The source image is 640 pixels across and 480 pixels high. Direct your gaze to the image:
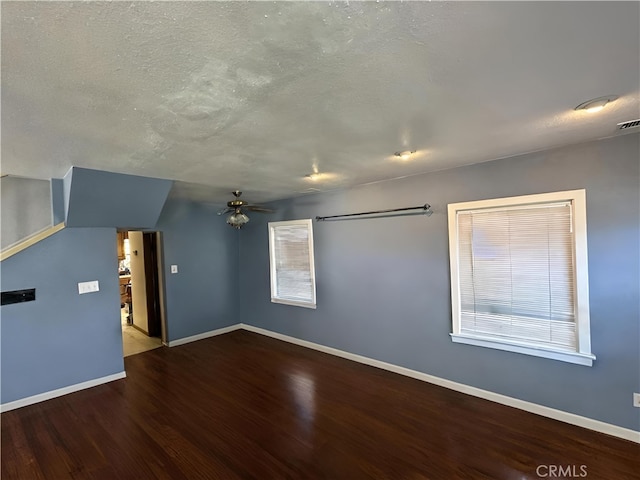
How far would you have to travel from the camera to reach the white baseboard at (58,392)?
10.3 feet

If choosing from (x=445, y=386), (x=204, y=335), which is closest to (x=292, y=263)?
(x=204, y=335)

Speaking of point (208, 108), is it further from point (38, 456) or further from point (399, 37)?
point (38, 456)

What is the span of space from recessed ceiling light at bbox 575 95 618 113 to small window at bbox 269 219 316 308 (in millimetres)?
3336

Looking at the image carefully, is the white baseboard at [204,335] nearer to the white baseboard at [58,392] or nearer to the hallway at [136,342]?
the hallway at [136,342]

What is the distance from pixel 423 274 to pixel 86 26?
3.33 metres

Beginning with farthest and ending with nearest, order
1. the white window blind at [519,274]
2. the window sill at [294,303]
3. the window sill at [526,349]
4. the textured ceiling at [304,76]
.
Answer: the window sill at [294,303] → the white window blind at [519,274] → the window sill at [526,349] → the textured ceiling at [304,76]

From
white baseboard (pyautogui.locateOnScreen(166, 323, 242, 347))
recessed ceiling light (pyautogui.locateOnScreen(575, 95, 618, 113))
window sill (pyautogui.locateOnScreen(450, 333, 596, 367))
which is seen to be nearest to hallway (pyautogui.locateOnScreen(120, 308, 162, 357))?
white baseboard (pyautogui.locateOnScreen(166, 323, 242, 347))

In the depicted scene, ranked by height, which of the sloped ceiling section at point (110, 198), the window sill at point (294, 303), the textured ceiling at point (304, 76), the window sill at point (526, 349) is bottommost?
the window sill at point (526, 349)

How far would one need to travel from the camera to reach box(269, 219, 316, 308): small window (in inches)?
185

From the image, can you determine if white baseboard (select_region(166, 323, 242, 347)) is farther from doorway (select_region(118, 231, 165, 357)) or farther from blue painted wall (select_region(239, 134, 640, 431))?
blue painted wall (select_region(239, 134, 640, 431))

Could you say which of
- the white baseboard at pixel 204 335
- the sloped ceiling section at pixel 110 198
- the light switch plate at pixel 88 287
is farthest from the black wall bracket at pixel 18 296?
the white baseboard at pixel 204 335

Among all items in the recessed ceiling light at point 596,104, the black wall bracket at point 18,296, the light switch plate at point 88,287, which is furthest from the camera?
the light switch plate at point 88,287

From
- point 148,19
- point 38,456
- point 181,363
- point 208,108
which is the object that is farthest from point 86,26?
point 181,363

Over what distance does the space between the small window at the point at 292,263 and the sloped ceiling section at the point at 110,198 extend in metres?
1.93
